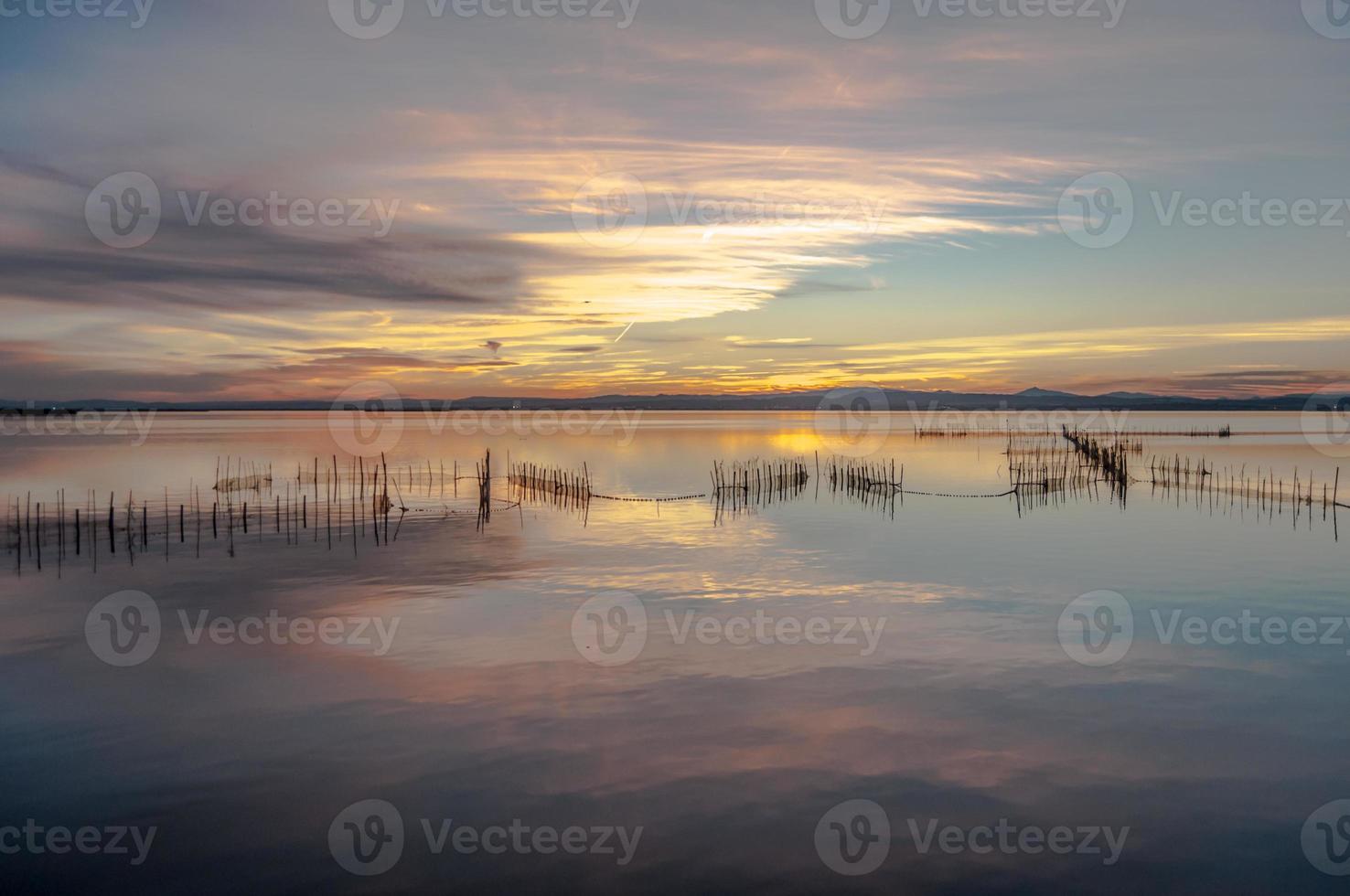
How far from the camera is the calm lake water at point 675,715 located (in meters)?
6.88

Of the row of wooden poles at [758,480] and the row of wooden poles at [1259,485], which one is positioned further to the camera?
the row of wooden poles at [758,480]

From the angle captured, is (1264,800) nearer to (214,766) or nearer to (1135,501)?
(214,766)

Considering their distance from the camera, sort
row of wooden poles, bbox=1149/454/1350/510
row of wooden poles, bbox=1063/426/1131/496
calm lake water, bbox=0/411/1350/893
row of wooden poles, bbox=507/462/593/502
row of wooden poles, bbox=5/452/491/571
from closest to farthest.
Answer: calm lake water, bbox=0/411/1350/893 < row of wooden poles, bbox=5/452/491/571 < row of wooden poles, bbox=1149/454/1350/510 < row of wooden poles, bbox=507/462/593/502 < row of wooden poles, bbox=1063/426/1131/496

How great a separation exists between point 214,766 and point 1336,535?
80.8ft

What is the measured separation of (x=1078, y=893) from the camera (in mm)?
6430

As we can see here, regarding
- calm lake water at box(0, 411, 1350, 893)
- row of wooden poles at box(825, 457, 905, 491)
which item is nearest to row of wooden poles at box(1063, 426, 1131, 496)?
row of wooden poles at box(825, 457, 905, 491)

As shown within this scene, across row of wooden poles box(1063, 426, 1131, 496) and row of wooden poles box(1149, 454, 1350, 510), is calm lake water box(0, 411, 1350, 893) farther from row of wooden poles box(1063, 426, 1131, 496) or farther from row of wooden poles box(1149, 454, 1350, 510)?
row of wooden poles box(1063, 426, 1131, 496)

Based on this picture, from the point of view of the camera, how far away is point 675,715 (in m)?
9.89

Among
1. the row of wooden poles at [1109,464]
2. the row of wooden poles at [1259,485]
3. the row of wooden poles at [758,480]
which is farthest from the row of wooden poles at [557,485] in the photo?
the row of wooden poles at [1259,485]

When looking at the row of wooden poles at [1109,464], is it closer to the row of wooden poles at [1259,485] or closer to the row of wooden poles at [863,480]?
the row of wooden poles at [1259,485]

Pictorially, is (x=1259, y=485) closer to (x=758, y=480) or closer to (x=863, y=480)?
(x=863, y=480)

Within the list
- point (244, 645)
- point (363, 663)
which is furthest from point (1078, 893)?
point (244, 645)

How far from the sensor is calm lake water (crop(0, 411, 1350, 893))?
6879mm

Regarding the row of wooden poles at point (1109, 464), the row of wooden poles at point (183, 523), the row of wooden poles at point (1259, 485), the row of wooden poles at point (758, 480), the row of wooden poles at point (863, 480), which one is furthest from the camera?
the row of wooden poles at point (1109, 464)
